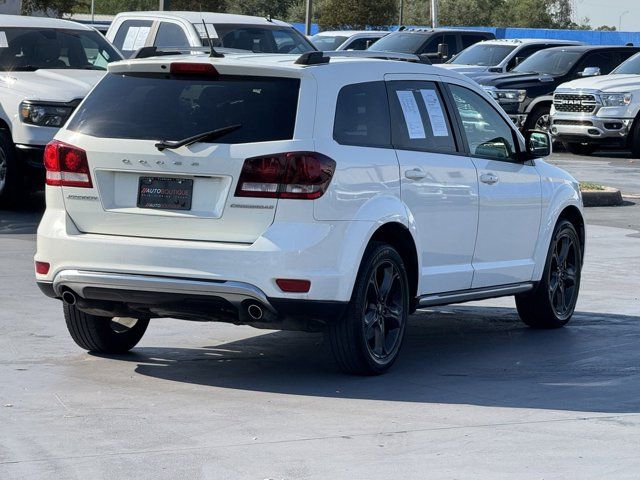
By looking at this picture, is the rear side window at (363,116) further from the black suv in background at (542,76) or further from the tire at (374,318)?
the black suv in background at (542,76)

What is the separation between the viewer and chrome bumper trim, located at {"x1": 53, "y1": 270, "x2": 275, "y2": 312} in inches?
284

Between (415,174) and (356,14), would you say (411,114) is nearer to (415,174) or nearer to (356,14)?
(415,174)

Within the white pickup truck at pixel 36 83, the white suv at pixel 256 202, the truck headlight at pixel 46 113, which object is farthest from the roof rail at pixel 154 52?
the white pickup truck at pixel 36 83

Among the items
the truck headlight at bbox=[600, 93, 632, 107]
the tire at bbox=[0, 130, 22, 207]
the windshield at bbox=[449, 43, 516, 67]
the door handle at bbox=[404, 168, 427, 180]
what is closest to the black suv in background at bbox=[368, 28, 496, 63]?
the windshield at bbox=[449, 43, 516, 67]

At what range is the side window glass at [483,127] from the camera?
350 inches

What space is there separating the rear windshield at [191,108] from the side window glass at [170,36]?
463 inches

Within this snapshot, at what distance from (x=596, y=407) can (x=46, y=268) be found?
2963 mm

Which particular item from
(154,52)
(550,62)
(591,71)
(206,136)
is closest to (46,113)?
(154,52)

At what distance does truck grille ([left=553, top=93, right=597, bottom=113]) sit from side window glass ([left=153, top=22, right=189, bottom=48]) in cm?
876

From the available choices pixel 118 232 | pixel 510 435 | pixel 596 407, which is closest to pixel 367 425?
pixel 510 435

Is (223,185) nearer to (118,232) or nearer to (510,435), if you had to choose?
(118,232)

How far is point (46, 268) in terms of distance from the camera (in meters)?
7.73

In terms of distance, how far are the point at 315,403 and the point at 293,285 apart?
0.60 m

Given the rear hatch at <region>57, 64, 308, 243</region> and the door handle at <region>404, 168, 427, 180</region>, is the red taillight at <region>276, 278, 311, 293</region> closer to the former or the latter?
the rear hatch at <region>57, 64, 308, 243</region>
